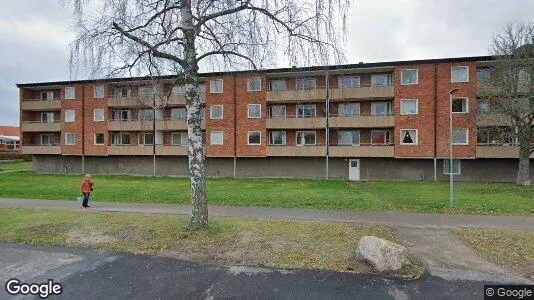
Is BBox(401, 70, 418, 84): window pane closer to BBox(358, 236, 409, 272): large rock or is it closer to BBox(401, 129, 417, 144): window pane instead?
BBox(401, 129, 417, 144): window pane

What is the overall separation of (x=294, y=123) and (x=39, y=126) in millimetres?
29043

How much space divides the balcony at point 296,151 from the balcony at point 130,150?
12.5 m

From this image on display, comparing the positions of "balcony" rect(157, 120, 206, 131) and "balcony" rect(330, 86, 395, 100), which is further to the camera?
"balcony" rect(157, 120, 206, 131)

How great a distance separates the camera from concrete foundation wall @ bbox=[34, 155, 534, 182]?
91.1ft

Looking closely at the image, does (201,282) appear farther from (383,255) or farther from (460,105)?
(460,105)

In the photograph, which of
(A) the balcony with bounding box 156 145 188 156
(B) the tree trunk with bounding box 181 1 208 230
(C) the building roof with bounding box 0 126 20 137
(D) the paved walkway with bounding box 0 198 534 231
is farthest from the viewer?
(C) the building roof with bounding box 0 126 20 137

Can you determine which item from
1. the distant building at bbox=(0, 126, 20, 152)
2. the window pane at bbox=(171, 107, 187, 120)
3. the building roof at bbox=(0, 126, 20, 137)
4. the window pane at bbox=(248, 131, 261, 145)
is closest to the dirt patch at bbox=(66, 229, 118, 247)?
the window pane at bbox=(248, 131, 261, 145)

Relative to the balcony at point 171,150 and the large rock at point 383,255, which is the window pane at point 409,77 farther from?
the large rock at point 383,255

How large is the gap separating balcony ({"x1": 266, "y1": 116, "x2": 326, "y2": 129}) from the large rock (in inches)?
931

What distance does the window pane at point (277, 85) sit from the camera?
1244 inches

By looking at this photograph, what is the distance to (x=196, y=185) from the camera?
8.53m

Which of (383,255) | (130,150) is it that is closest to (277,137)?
(130,150)

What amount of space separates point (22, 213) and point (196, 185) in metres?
7.98

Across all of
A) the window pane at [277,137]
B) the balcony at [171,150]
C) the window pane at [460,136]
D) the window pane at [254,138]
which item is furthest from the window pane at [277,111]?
the window pane at [460,136]
